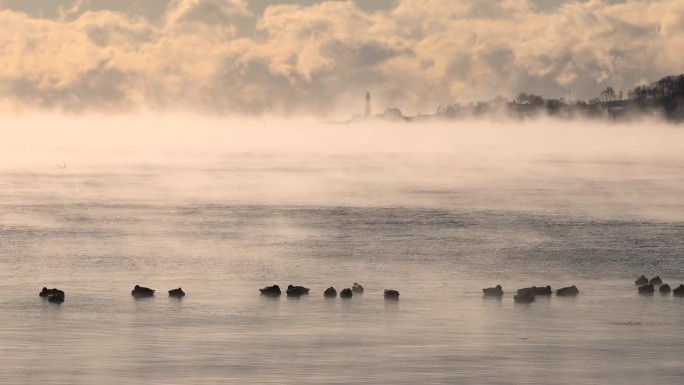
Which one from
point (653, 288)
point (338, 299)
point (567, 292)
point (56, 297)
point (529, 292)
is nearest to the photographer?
point (56, 297)

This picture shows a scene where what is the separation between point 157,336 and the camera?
132 feet

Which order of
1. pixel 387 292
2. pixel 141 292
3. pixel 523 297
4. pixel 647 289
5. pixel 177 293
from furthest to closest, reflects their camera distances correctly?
1. pixel 647 289
2. pixel 177 293
3. pixel 141 292
4. pixel 387 292
5. pixel 523 297

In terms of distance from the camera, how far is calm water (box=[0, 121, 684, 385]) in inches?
1396

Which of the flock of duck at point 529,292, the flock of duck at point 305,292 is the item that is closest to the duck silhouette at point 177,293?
the flock of duck at point 305,292

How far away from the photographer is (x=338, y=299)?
48.9 metres

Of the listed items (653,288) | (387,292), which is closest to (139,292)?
(387,292)

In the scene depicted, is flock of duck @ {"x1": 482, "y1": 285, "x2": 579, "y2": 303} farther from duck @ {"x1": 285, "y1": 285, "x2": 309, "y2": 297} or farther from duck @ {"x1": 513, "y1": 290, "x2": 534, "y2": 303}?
duck @ {"x1": 285, "y1": 285, "x2": 309, "y2": 297}

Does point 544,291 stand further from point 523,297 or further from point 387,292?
point 387,292

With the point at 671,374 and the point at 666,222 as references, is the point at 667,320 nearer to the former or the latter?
the point at 671,374

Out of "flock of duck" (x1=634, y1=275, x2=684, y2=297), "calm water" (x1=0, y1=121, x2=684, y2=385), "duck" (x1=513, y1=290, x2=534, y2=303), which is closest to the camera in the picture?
"calm water" (x1=0, y1=121, x2=684, y2=385)

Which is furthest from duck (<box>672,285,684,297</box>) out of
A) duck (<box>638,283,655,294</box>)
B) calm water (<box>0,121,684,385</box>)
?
duck (<box>638,283,655,294</box>)

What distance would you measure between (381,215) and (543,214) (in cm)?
1275

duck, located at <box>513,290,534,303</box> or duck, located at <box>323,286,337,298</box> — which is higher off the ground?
duck, located at <box>323,286,337,298</box>

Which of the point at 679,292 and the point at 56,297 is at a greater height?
the point at 56,297
